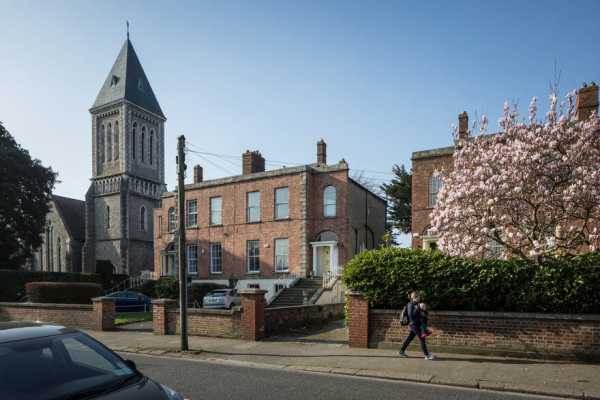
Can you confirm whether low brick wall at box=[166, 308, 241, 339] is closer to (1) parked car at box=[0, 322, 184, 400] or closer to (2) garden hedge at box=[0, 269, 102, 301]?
(1) parked car at box=[0, 322, 184, 400]

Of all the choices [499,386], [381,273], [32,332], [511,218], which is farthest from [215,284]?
[32,332]

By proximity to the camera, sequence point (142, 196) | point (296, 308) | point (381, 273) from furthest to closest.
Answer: point (142, 196)
point (296, 308)
point (381, 273)

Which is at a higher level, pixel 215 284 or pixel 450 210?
pixel 450 210

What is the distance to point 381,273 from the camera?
12.3 m

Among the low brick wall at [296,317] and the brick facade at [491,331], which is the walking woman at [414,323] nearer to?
the brick facade at [491,331]

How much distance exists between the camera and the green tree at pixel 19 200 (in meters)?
35.5

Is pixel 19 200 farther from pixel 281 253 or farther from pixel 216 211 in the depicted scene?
pixel 281 253

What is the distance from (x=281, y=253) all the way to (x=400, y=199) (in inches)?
690

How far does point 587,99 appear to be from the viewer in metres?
18.1

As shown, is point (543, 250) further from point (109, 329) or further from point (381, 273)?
point (109, 329)

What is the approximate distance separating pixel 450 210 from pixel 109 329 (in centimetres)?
1388

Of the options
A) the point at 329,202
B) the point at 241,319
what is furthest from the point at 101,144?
the point at 241,319

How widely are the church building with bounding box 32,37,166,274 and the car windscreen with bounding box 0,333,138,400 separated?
142 feet

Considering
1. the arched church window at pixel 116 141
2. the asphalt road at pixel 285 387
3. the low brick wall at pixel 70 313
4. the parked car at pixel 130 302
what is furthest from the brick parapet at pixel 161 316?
the arched church window at pixel 116 141
